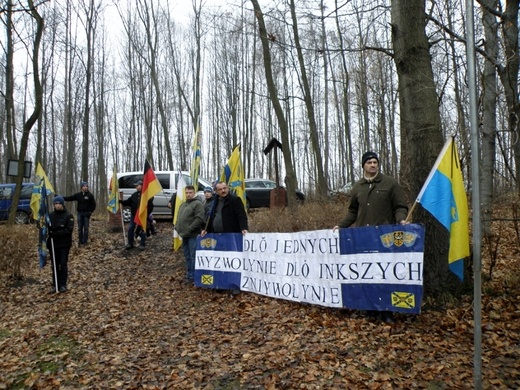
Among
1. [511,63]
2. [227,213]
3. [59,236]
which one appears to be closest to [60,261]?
[59,236]

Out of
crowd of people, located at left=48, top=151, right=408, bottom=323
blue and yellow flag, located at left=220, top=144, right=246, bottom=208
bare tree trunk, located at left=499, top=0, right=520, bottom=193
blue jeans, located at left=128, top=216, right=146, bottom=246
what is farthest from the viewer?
blue jeans, located at left=128, top=216, right=146, bottom=246

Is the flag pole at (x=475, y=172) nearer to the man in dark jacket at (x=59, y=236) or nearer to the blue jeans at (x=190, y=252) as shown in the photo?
the blue jeans at (x=190, y=252)

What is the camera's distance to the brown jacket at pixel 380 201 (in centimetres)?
568

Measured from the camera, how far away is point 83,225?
13578mm

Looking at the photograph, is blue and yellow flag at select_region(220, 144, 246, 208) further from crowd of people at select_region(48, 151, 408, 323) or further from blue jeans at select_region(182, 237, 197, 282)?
blue jeans at select_region(182, 237, 197, 282)

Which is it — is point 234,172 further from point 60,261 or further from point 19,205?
point 19,205

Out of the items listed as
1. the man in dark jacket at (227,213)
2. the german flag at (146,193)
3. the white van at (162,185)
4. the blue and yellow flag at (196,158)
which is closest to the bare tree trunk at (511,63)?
the man in dark jacket at (227,213)

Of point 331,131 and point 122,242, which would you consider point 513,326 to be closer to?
point 122,242

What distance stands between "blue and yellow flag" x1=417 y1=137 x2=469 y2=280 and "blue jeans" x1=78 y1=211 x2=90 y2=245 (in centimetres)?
1152

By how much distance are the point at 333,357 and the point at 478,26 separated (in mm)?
10674

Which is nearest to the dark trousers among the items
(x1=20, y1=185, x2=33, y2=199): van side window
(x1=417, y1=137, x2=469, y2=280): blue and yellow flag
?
(x1=417, y1=137, x2=469, y2=280): blue and yellow flag

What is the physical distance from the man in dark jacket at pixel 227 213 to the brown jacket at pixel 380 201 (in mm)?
2638

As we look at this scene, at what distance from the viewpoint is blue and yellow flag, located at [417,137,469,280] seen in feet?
13.7

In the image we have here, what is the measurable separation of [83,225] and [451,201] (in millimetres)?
12030
